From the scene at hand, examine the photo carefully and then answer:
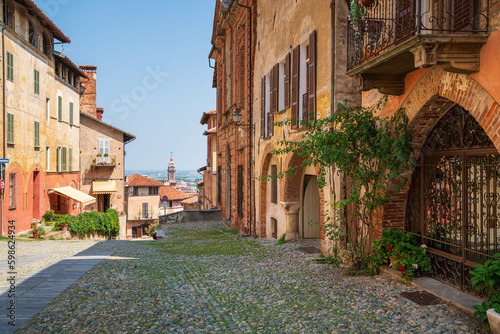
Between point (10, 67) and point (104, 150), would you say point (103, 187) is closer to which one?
point (104, 150)

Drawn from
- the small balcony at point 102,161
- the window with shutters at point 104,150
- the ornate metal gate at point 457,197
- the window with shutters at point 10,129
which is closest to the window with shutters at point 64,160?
the small balcony at point 102,161

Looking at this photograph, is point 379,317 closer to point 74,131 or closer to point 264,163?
point 264,163

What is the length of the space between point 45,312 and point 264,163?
9.30 metres

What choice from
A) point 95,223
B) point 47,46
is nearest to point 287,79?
point 95,223

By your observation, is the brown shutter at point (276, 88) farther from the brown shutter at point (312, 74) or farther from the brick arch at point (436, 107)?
the brick arch at point (436, 107)

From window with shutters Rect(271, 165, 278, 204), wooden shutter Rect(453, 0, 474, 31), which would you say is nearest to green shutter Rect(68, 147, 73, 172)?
window with shutters Rect(271, 165, 278, 204)

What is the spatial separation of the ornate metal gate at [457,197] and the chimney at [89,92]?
1280 inches

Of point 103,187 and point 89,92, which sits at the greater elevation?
point 89,92

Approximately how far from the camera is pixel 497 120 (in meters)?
4.27

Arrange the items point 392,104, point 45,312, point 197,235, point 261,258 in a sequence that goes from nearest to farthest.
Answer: point 45,312
point 392,104
point 261,258
point 197,235

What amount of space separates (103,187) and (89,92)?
29.8 feet

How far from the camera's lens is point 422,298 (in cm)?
543

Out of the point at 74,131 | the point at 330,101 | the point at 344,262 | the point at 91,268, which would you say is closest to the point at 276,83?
the point at 330,101

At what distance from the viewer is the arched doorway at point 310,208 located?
12.0 m
